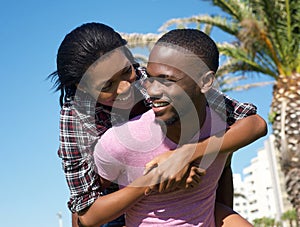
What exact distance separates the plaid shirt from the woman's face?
0.08 m

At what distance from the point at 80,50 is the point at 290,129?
37.2ft

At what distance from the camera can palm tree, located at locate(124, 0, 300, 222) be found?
13219mm

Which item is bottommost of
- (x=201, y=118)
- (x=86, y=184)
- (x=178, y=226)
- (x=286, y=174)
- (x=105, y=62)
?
(x=286, y=174)

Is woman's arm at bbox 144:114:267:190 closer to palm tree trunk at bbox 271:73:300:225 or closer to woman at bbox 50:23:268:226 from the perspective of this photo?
woman at bbox 50:23:268:226

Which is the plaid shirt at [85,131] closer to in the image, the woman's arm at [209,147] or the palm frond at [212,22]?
the woman's arm at [209,147]

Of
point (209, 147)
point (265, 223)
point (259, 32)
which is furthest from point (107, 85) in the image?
point (265, 223)

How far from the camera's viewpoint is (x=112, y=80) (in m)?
2.79

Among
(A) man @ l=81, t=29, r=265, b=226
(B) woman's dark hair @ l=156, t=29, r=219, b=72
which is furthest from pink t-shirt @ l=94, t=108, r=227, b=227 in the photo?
(B) woman's dark hair @ l=156, t=29, r=219, b=72

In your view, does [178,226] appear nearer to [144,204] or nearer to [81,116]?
[144,204]

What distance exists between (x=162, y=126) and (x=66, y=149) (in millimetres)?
478

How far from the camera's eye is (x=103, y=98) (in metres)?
2.83

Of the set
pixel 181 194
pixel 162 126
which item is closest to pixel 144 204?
pixel 181 194

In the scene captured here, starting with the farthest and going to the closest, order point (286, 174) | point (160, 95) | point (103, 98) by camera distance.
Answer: point (286, 174) → point (103, 98) → point (160, 95)

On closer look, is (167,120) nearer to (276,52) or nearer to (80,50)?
(80,50)
